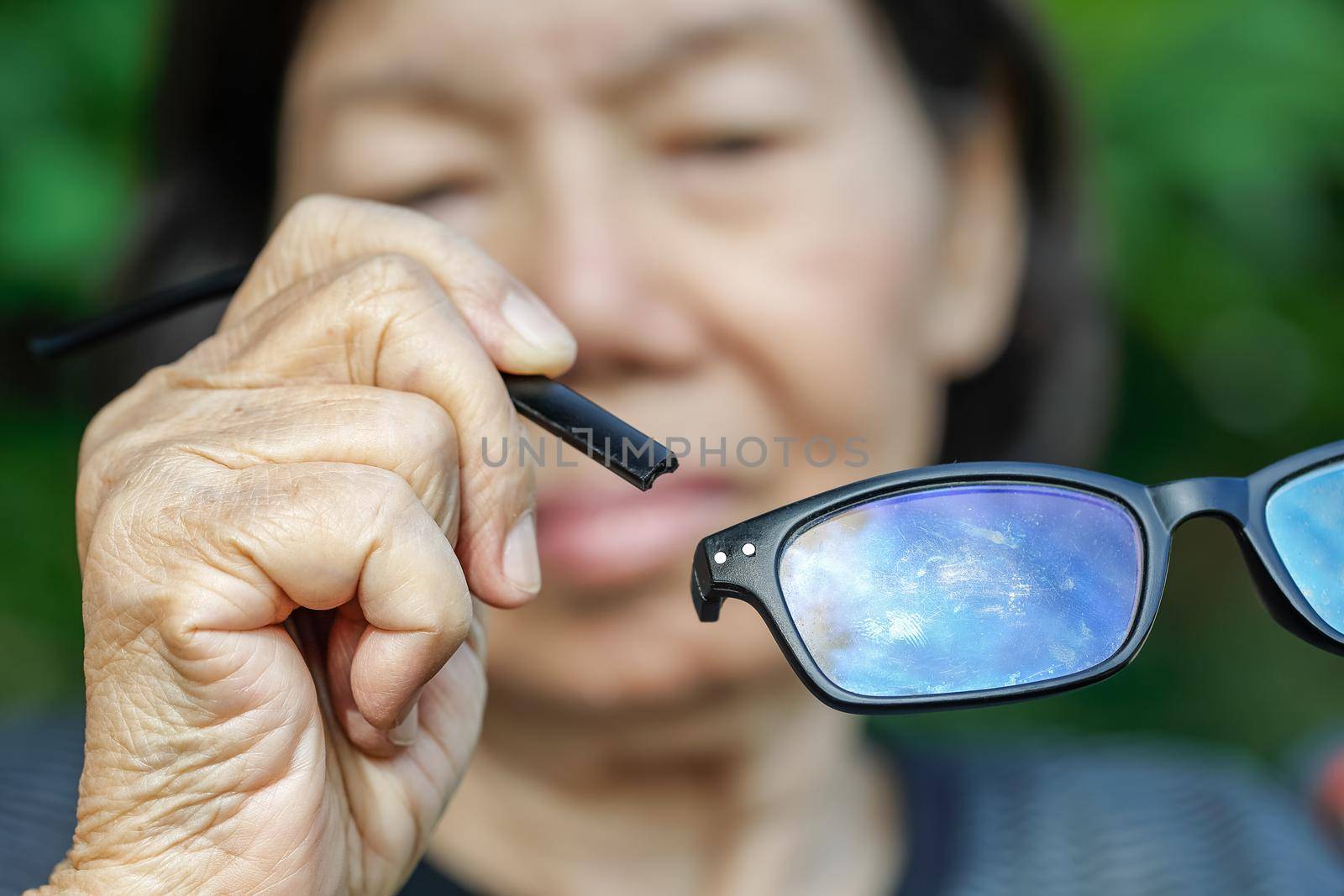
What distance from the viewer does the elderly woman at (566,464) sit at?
0.78 m

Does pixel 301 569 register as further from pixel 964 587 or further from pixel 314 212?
pixel 964 587

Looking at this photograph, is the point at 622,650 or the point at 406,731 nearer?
the point at 406,731

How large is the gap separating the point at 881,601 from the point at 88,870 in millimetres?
613

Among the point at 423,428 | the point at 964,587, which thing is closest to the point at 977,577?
the point at 964,587

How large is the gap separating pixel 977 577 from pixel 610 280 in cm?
56

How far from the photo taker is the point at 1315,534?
37.5 inches

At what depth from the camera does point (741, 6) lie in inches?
50.3

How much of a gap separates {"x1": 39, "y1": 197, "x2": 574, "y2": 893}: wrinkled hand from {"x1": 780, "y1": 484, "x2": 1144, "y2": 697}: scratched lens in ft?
0.78

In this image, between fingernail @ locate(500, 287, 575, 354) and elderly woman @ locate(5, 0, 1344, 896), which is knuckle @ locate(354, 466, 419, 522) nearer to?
elderly woman @ locate(5, 0, 1344, 896)

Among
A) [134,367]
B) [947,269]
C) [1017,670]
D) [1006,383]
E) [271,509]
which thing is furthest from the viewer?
[1006,383]

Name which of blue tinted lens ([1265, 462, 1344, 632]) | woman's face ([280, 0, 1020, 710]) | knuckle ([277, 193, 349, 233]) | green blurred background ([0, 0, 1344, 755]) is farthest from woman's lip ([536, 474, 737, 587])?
green blurred background ([0, 0, 1344, 755])

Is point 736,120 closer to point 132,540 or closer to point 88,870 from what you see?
point 132,540

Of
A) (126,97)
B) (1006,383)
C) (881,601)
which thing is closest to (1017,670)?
(881,601)

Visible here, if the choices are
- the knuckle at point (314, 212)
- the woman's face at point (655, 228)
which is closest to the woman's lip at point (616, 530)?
the woman's face at point (655, 228)
